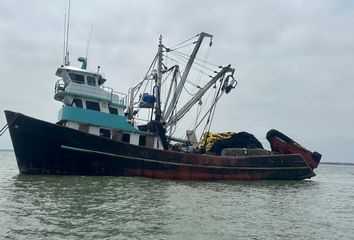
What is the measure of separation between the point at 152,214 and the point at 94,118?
441 inches

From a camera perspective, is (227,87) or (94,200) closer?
(94,200)

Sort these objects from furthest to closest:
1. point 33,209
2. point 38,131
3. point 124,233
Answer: point 38,131 → point 33,209 → point 124,233

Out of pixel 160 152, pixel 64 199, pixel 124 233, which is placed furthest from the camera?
pixel 160 152

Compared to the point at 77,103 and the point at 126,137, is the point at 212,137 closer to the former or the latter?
the point at 126,137

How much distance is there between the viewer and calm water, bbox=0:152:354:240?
8508mm

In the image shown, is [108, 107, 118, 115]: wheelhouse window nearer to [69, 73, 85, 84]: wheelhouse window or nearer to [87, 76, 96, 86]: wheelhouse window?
[87, 76, 96, 86]: wheelhouse window

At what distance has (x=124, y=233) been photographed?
8289 mm

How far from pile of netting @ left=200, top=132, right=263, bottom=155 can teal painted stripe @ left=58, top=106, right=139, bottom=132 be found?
651cm

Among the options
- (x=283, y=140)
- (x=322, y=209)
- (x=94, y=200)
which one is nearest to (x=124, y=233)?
(x=94, y=200)

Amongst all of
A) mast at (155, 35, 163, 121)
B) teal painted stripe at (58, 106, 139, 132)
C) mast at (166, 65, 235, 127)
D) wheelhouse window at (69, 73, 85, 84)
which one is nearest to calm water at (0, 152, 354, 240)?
teal painted stripe at (58, 106, 139, 132)

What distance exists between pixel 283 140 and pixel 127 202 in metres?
18.6

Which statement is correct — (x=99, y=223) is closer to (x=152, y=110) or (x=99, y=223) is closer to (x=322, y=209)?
(x=322, y=209)

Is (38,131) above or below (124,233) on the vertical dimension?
above

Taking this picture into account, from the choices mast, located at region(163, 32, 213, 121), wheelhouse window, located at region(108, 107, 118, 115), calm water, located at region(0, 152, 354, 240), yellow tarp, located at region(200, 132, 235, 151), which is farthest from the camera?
yellow tarp, located at region(200, 132, 235, 151)
